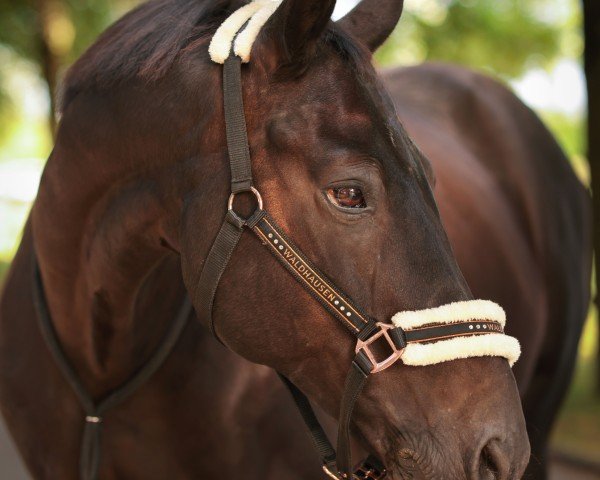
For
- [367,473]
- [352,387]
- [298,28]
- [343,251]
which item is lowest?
[367,473]

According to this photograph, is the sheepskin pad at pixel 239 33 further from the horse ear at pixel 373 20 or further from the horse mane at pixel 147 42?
the horse ear at pixel 373 20

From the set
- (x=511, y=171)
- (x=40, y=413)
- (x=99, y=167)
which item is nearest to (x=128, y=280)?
(x=99, y=167)

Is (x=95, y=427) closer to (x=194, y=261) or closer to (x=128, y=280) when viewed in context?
(x=128, y=280)

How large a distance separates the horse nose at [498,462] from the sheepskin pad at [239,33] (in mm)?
1174

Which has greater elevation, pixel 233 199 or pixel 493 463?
pixel 233 199

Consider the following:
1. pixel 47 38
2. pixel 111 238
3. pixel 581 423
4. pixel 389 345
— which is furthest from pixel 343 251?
pixel 47 38

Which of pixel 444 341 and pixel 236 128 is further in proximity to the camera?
pixel 236 128

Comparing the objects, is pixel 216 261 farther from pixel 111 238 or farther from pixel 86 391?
pixel 86 391

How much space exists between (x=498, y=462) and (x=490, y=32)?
9999 mm

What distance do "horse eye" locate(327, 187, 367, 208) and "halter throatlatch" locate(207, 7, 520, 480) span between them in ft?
0.52

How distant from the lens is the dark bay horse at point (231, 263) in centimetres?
188

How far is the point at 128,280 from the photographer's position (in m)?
2.38

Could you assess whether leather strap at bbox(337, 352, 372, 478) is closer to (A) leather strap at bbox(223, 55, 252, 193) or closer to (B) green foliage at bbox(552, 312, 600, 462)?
(A) leather strap at bbox(223, 55, 252, 193)

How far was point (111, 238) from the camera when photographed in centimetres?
230
